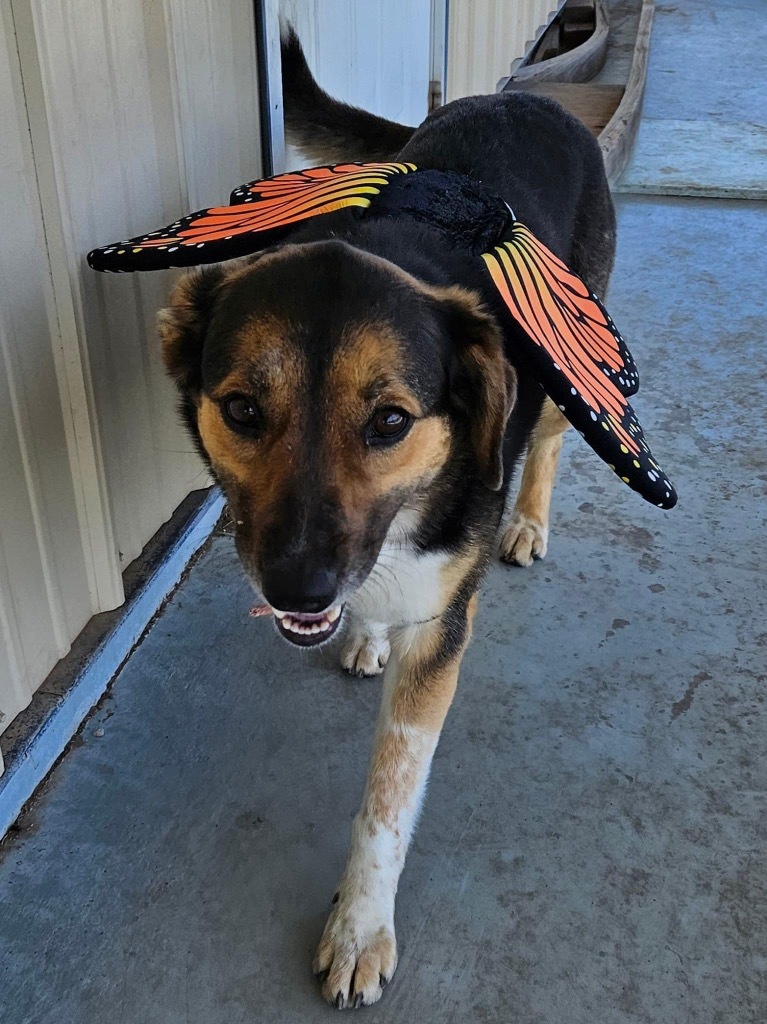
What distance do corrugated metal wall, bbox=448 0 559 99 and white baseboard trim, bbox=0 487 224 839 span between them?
150 inches

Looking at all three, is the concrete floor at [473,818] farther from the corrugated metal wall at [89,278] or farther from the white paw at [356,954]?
the corrugated metal wall at [89,278]

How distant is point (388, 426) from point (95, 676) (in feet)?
3.85

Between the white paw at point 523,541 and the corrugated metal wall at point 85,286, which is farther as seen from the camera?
the white paw at point 523,541

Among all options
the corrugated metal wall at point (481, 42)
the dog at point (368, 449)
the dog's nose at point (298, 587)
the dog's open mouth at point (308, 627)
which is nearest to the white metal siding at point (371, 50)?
the corrugated metal wall at point (481, 42)

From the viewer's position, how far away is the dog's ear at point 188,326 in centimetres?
179

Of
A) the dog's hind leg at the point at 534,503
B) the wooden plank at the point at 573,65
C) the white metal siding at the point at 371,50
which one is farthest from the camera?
the wooden plank at the point at 573,65

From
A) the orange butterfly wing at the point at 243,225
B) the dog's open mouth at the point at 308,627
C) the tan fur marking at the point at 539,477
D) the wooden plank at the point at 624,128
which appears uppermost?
the orange butterfly wing at the point at 243,225

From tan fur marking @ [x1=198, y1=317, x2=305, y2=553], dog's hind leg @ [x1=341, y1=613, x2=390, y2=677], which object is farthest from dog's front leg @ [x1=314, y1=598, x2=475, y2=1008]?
tan fur marking @ [x1=198, y1=317, x2=305, y2=553]

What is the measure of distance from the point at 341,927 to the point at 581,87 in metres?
6.99

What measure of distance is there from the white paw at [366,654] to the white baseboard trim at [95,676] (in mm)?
570

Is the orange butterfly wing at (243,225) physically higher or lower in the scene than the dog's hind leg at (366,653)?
higher

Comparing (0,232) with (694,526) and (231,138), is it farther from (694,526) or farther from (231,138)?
(694,526)

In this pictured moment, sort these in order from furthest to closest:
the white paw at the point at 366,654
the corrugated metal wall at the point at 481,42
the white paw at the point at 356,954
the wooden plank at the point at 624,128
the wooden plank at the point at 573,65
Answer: the wooden plank at the point at 573,65
the wooden plank at the point at 624,128
the corrugated metal wall at the point at 481,42
the white paw at the point at 366,654
the white paw at the point at 356,954

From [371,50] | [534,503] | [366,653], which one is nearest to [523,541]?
[534,503]
